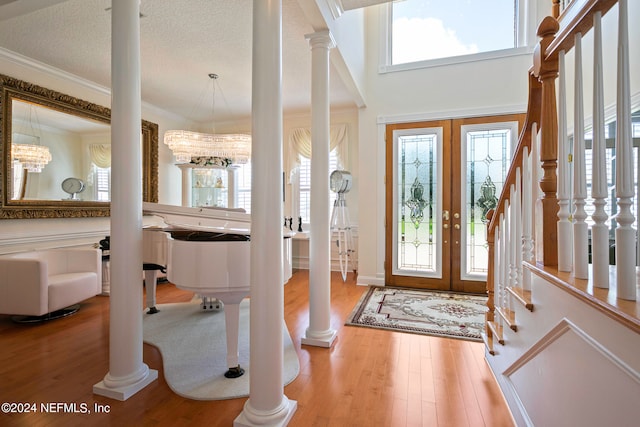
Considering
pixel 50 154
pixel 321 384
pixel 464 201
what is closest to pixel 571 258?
pixel 321 384

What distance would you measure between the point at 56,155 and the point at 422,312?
487 centimetres

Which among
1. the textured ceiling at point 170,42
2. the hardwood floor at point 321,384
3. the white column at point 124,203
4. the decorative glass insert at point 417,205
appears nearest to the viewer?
the hardwood floor at point 321,384

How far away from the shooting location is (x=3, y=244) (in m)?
3.37

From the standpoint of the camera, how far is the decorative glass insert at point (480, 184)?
13.8ft

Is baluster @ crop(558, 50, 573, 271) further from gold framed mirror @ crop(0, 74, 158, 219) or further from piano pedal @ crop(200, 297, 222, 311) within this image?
gold framed mirror @ crop(0, 74, 158, 219)

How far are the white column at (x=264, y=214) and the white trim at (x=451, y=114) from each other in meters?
3.28

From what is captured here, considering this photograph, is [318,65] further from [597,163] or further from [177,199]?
[177,199]

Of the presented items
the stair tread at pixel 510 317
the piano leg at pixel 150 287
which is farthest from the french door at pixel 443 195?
the piano leg at pixel 150 287

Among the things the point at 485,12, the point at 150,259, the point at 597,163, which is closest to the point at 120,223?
the point at 150,259

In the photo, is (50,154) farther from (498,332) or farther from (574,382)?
(574,382)

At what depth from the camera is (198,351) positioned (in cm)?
253

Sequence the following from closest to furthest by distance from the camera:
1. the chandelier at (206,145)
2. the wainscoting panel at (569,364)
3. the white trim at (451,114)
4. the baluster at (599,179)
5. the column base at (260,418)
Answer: the wainscoting panel at (569,364), the baluster at (599,179), the column base at (260,418), the chandelier at (206,145), the white trim at (451,114)

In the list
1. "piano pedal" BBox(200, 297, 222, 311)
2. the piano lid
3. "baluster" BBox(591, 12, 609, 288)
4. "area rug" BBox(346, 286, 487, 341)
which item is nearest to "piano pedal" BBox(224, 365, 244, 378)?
the piano lid

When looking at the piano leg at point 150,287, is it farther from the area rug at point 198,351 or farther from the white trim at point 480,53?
the white trim at point 480,53
